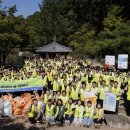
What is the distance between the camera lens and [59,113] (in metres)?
18.2

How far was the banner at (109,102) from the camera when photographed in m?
19.0

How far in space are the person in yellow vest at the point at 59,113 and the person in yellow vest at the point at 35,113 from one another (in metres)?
0.76

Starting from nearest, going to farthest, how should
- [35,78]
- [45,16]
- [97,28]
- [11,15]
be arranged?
[35,78]
[11,15]
[97,28]
[45,16]

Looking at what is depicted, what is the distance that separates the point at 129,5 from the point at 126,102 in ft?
128

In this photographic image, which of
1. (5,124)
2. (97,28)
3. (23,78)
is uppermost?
(97,28)

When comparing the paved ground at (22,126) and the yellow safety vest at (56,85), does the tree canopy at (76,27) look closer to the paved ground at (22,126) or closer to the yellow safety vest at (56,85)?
the yellow safety vest at (56,85)

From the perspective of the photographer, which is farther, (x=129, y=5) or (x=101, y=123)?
(x=129, y=5)

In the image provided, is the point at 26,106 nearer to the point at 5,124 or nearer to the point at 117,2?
the point at 5,124

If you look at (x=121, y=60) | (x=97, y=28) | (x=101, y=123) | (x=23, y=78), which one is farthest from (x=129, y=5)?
(x=101, y=123)

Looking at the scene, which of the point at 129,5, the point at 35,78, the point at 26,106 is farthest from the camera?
the point at 129,5

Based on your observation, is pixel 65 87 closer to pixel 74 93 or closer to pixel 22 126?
pixel 74 93

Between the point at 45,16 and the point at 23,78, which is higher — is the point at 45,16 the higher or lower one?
the higher one

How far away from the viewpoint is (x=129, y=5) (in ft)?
189

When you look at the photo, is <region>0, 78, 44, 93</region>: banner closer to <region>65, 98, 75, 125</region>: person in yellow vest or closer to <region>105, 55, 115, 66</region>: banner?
<region>65, 98, 75, 125</region>: person in yellow vest
